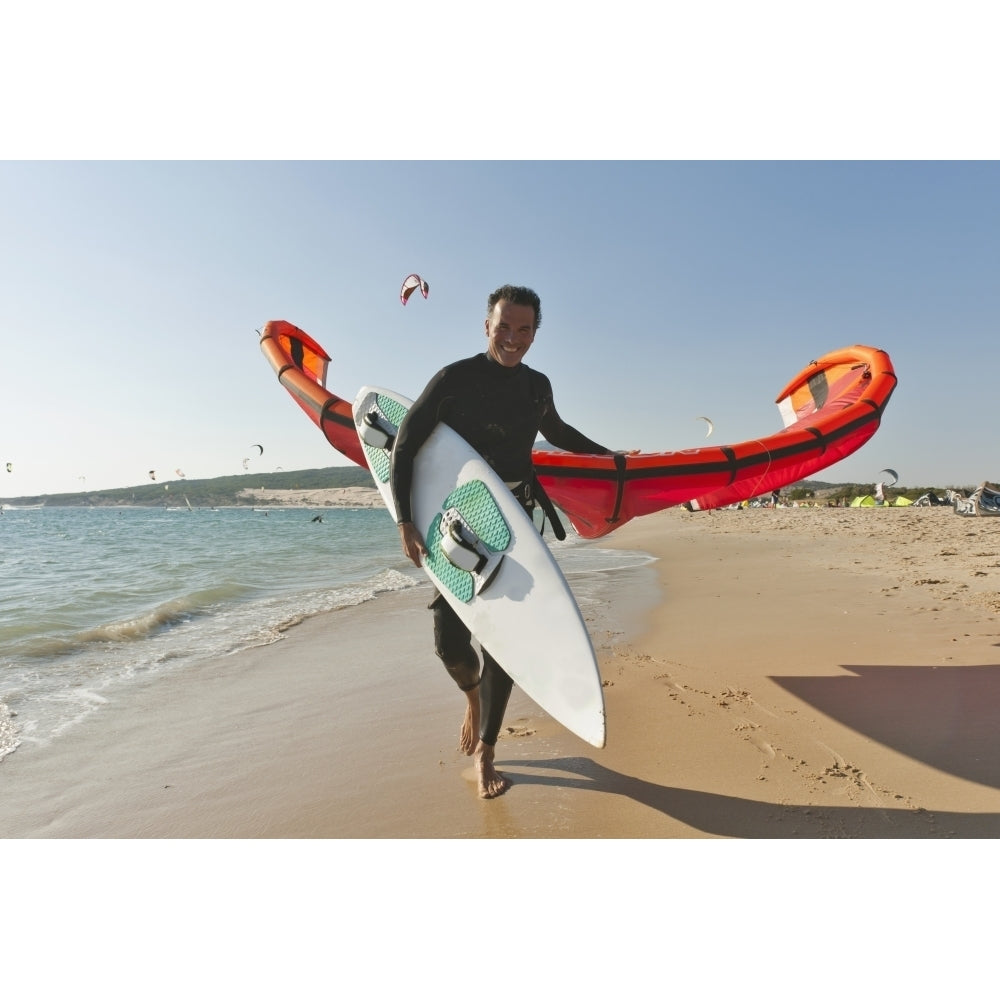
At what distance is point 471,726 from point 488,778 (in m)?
0.35

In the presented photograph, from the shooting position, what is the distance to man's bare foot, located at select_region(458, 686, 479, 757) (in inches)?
102

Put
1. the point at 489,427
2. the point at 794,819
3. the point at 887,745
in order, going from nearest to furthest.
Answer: the point at 794,819 → the point at 489,427 → the point at 887,745

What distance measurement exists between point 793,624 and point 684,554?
7.03 metres

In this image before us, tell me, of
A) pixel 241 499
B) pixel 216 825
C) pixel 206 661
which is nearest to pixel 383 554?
pixel 206 661

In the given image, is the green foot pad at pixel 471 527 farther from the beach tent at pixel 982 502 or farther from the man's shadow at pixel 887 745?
the beach tent at pixel 982 502

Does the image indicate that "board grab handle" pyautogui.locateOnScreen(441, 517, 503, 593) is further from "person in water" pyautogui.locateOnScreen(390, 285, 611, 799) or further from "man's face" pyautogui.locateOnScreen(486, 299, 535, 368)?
"man's face" pyautogui.locateOnScreen(486, 299, 535, 368)

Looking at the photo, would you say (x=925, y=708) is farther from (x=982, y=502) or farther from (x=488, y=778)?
(x=982, y=502)

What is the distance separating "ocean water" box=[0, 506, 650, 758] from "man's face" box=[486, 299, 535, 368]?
3.24 meters

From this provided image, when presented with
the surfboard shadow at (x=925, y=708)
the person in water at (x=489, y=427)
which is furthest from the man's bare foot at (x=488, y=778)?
the surfboard shadow at (x=925, y=708)

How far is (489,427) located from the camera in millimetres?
2404

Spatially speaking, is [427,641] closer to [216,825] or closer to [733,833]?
[216,825]

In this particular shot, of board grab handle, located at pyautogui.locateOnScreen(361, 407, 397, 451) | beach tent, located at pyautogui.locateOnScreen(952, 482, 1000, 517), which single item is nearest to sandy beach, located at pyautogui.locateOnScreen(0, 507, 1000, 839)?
board grab handle, located at pyautogui.locateOnScreen(361, 407, 397, 451)

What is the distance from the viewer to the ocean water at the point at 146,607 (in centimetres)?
410

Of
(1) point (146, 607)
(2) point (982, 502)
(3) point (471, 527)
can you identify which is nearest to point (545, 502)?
(3) point (471, 527)
